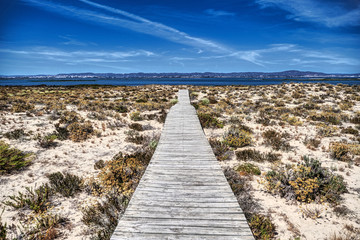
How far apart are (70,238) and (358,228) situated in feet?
21.7

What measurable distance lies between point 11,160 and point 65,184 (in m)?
2.99

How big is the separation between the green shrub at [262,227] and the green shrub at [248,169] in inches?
89.0

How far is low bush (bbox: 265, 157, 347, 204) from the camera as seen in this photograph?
4.93m

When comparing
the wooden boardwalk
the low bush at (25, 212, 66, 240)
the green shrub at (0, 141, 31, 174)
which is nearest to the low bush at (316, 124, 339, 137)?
the wooden boardwalk

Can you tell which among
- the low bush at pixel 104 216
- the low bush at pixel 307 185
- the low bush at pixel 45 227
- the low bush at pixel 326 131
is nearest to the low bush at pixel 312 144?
the low bush at pixel 326 131

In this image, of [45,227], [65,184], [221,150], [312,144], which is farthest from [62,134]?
[312,144]

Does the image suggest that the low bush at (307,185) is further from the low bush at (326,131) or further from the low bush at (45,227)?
the low bush at (45,227)

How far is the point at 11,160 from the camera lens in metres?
6.49

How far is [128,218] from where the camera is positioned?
3.44 m

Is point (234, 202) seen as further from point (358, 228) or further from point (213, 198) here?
point (358, 228)

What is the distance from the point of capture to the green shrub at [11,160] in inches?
245

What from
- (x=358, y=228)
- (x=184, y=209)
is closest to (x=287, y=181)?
(x=358, y=228)

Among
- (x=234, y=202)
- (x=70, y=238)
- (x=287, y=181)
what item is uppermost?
(x=234, y=202)

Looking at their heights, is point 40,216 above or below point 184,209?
below
